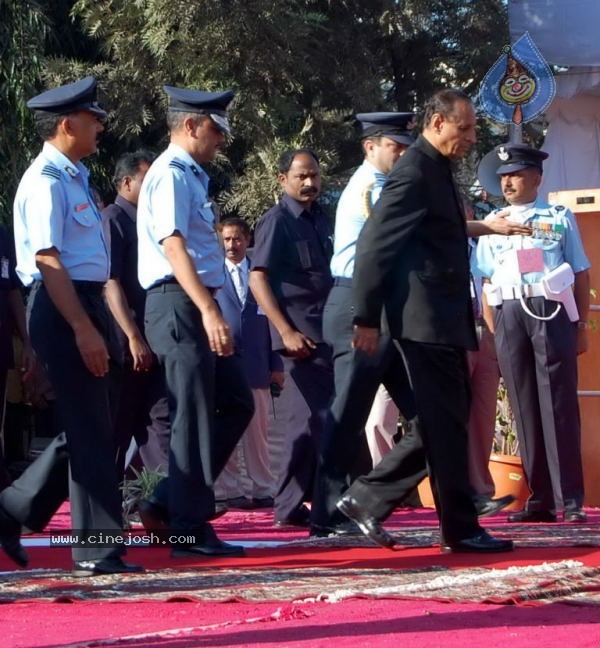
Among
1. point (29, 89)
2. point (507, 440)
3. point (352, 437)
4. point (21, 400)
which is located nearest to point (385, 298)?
point (352, 437)

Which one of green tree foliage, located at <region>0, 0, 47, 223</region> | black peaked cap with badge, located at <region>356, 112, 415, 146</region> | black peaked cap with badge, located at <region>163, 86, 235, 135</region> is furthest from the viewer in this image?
green tree foliage, located at <region>0, 0, 47, 223</region>

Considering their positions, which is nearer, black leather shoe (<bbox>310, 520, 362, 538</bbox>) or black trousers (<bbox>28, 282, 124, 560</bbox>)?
black trousers (<bbox>28, 282, 124, 560</bbox>)

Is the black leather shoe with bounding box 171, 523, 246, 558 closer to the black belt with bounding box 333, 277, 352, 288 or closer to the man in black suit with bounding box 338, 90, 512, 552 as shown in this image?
the man in black suit with bounding box 338, 90, 512, 552

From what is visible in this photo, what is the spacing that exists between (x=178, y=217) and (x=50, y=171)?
2.08 feet

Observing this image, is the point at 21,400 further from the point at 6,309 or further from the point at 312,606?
the point at 312,606

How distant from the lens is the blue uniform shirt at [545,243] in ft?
25.7

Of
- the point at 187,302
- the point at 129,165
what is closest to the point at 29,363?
the point at 129,165

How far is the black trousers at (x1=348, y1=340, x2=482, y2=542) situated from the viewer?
5883mm

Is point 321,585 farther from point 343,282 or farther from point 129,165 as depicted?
point 129,165

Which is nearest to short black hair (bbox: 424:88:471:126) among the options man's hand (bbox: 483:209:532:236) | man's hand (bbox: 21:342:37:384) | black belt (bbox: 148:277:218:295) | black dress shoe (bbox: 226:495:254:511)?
man's hand (bbox: 483:209:532:236)

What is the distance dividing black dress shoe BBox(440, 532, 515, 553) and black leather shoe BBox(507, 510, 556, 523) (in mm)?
1872

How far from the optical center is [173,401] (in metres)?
6.05

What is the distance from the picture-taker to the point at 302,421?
25.7ft

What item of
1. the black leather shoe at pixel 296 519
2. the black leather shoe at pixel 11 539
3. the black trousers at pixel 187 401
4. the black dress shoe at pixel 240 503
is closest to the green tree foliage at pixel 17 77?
the black dress shoe at pixel 240 503
